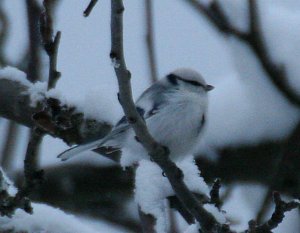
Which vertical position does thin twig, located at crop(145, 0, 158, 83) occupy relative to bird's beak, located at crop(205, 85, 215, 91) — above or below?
below

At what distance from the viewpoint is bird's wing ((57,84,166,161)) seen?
168 cm

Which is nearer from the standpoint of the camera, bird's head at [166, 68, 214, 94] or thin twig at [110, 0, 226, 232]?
thin twig at [110, 0, 226, 232]

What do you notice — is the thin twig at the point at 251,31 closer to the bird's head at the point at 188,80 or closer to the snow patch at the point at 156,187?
the snow patch at the point at 156,187

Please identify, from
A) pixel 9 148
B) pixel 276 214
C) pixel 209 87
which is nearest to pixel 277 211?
pixel 276 214

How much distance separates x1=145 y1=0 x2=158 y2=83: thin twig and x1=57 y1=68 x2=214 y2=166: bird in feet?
1.49

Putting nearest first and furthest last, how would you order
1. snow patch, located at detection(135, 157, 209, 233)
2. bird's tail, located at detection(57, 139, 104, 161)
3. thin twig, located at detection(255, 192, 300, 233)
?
thin twig, located at detection(255, 192, 300, 233) < snow patch, located at detection(135, 157, 209, 233) < bird's tail, located at detection(57, 139, 104, 161)

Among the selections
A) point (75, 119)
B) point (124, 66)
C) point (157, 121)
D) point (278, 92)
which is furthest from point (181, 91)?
point (124, 66)

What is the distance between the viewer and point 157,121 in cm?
172

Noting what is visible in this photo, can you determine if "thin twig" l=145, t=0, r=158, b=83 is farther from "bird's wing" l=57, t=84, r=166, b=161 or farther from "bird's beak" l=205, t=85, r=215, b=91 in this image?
"bird's beak" l=205, t=85, r=215, b=91

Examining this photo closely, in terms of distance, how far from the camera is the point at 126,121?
5.62ft

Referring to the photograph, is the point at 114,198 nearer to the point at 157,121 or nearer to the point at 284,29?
the point at 157,121

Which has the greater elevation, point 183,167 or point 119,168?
point 119,168

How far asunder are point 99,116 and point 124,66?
34.0 inches

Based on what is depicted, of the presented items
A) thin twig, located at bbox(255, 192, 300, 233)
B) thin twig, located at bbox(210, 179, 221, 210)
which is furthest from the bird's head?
thin twig, located at bbox(255, 192, 300, 233)
